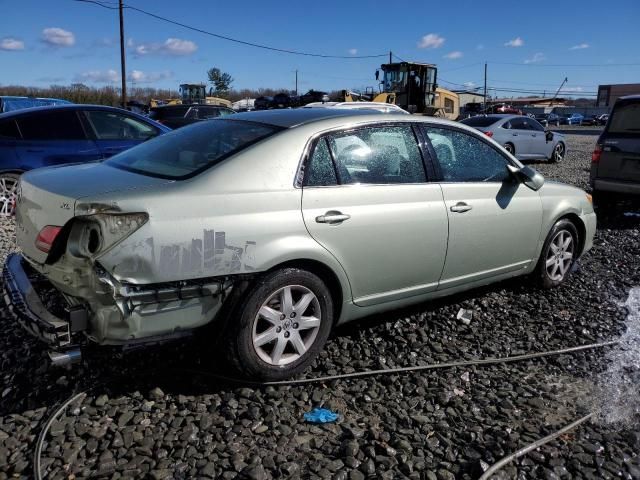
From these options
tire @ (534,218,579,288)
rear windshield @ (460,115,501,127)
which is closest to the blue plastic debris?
tire @ (534,218,579,288)

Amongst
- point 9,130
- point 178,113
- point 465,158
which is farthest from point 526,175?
point 178,113

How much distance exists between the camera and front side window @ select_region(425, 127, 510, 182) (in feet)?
13.2

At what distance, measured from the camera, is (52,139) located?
285 inches

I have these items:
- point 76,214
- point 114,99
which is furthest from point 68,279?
point 114,99

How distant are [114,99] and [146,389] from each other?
57439 mm

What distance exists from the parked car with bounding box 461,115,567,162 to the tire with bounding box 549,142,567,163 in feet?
0.11

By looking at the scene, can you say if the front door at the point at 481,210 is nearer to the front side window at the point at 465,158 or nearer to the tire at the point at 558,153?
the front side window at the point at 465,158

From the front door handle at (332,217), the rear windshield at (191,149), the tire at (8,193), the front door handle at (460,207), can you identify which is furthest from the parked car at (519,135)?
the front door handle at (332,217)

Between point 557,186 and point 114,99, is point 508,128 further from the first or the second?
point 114,99

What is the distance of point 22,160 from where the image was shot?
7070 millimetres

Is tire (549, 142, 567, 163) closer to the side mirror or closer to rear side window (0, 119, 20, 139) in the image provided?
the side mirror

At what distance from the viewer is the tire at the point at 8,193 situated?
7090 millimetres

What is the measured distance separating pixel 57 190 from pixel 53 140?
4.87 m

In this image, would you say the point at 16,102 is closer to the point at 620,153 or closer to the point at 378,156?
the point at 620,153
